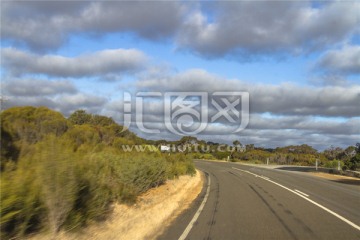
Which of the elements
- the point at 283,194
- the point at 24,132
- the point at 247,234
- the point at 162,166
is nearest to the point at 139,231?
the point at 247,234

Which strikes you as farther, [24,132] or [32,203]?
[24,132]

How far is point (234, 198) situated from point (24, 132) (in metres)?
9.36

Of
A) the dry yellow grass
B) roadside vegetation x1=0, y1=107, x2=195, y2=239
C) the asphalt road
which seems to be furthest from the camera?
the asphalt road

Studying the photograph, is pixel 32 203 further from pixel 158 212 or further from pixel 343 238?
pixel 343 238

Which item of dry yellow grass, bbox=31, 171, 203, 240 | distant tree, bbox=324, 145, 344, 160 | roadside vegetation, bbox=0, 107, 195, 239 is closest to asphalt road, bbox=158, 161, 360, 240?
dry yellow grass, bbox=31, 171, 203, 240

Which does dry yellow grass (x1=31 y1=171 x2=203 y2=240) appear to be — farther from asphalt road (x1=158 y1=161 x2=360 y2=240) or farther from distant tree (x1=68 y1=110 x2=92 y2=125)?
distant tree (x1=68 y1=110 x2=92 y2=125)

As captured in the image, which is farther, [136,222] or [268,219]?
[268,219]

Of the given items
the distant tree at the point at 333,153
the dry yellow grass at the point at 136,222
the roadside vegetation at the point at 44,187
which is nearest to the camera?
the roadside vegetation at the point at 44,187

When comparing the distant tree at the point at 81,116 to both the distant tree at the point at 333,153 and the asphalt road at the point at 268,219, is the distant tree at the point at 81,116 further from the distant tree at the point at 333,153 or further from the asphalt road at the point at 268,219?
the distant tree at the point at 333,153

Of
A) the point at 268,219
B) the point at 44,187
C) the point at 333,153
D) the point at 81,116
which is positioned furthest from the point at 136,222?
the point at 333,153

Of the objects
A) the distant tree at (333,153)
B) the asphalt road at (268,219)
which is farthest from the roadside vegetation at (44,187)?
the distant tree at (333,153)

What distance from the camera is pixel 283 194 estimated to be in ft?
63.7

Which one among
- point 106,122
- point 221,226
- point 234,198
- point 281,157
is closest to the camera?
point 221,226

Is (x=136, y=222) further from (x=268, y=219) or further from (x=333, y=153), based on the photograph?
(x=333, y=153)
